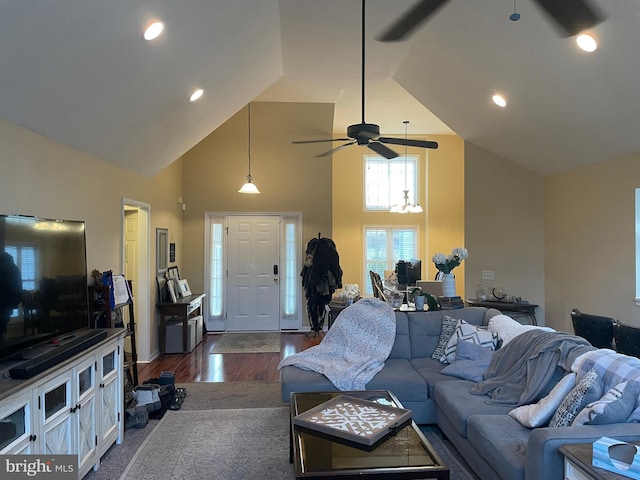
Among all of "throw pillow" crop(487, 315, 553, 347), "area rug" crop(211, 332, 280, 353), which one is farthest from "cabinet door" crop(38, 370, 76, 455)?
"area rug" crop(211, 332, 280, 353)

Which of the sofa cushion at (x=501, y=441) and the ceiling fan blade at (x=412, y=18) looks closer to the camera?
the sofa cushion at (x=501, y=441)

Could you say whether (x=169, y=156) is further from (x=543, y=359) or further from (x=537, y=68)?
(x=543, y=359)

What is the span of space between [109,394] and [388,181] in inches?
261

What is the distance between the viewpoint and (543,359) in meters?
2.68

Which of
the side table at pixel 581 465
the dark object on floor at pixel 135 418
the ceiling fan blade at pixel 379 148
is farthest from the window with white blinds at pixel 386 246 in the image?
the side table at pixel 581 465

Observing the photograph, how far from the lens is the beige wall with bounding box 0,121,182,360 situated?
2643 mm

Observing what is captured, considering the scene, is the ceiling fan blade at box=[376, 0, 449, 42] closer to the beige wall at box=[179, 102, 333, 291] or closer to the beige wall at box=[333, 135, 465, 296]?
the beige wall at box=[179, 102, 333, 291]

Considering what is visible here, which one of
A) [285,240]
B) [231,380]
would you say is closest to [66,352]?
[231,380]

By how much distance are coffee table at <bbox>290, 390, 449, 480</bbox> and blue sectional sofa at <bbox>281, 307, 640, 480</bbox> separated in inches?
15.6

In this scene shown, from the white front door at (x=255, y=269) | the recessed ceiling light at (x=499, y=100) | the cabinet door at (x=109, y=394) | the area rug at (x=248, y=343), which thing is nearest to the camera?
the cabinet door at (x=109, y=394)

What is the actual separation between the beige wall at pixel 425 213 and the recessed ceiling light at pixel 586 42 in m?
5.00

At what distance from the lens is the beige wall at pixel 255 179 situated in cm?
698

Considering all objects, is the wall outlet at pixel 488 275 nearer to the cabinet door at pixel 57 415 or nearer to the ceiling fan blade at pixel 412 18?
the ceiling fan blade at pixel 412 18

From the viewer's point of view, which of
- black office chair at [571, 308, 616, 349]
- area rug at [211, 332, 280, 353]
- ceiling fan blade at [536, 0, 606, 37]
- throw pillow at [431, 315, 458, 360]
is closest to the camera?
ceiling fan blade at [536, 0, 606, 37]
